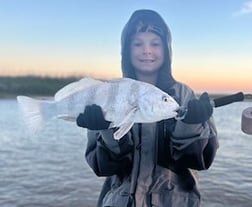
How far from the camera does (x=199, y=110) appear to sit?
2.71 meters

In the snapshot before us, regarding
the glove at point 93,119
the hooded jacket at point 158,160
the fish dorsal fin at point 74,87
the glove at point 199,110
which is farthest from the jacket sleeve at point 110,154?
the glove at point 199,110

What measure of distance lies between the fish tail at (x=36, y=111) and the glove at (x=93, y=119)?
19 centimetres

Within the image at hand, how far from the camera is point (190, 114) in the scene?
A: 2.73 meters

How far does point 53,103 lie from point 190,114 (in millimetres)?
838

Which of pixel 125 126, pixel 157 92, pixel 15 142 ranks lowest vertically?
pixel 15 142

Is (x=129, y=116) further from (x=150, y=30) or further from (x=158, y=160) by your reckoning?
(x=150, y=30)

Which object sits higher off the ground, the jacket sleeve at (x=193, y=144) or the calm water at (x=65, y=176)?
the jacket sleeve at (x=193, y=144)

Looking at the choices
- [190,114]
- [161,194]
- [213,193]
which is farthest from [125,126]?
[213,193]

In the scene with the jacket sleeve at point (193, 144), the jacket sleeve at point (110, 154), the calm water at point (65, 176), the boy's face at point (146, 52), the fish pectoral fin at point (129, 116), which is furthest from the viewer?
the calm water at point (65, 176)

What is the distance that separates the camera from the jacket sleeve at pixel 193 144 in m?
2.86

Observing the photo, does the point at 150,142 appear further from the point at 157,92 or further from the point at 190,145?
the point at 157,92

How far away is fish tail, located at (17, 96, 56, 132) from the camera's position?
2.70 metres

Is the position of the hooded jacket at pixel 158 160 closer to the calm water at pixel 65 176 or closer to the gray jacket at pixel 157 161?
the gray jacket at pixel 157 161

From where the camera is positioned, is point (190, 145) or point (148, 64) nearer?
point (190, 145)
